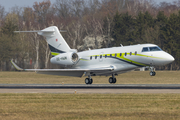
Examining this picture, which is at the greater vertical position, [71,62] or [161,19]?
[161,19]

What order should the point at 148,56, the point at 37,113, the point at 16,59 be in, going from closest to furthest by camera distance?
the point at 37,113 → the point at 148,56 → the point at 16,59

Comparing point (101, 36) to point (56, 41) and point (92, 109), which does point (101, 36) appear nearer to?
point (56, 41)

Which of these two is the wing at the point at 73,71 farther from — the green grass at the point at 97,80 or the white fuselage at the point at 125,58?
the green grass at the point at 97,80

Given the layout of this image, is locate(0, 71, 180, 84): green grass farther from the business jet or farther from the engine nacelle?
the business jet

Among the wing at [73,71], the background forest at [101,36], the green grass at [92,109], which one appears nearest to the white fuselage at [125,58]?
the wing at [73,71]

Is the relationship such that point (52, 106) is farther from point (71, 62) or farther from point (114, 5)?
point (114, 5)

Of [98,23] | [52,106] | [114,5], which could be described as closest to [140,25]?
[98,23]

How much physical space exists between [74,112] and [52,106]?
229cm

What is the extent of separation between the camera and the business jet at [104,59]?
29656 mm

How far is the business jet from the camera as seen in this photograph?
2966 cm

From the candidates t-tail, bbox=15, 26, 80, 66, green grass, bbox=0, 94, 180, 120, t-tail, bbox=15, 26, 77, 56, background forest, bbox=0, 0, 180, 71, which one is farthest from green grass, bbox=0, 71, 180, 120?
background forest, bbox=0, 0, 180, 71

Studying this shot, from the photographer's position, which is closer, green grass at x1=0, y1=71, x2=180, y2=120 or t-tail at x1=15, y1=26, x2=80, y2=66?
green grass at x1=0, y1=71, x2=180, y2=120

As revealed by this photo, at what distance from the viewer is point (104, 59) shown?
32.6 m

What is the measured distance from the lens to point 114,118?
12.2m
